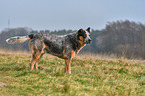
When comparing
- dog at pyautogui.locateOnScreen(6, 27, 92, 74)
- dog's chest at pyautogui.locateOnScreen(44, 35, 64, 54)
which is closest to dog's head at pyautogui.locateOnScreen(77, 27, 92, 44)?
dog at pyautogui.locateOnScreen(6, 27, 92, 74)

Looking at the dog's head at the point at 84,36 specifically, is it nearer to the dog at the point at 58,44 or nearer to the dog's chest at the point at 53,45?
the dog at the point at 58,44

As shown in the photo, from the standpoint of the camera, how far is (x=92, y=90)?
5266 mm

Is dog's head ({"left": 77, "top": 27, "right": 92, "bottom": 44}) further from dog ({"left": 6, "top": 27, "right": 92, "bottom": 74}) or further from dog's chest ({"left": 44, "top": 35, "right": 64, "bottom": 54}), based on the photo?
dog's chest ({"left": 44, "top": 35, "right": 64, "bottom": 54})

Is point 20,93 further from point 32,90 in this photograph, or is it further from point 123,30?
point 123,30

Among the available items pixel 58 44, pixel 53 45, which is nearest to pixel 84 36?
pixel 58 44

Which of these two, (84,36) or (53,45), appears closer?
(84,36)

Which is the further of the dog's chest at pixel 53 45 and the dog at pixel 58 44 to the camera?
the dog's chest at pixel 53 45

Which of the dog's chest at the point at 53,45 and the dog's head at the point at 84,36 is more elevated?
the dog's head at the point at 84,36

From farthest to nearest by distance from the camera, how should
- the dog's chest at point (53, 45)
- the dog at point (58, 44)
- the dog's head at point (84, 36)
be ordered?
the dog's chest at point (53, 45), the dog at point (58, 44), the dog's head at point (84, 36)

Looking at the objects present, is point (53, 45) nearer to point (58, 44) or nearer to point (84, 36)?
point (58, 44)

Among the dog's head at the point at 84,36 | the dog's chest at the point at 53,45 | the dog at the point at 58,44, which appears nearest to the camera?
the dog's head at the point at 84,36

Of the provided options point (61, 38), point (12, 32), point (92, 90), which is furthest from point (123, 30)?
point (92, 90)

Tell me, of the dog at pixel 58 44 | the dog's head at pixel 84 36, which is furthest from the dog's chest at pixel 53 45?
the dog's head at pixel 84 36

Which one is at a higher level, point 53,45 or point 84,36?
point 84,36
